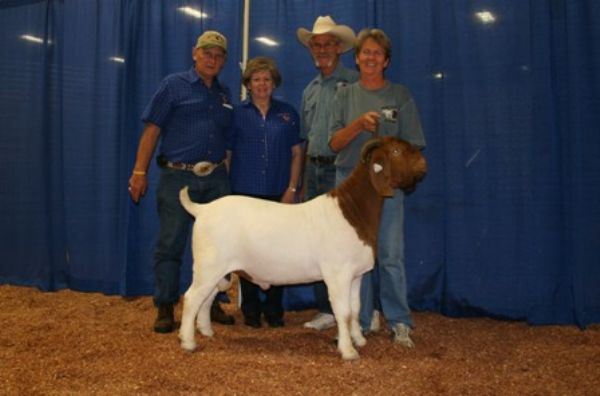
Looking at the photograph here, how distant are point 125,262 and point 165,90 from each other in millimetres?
2270

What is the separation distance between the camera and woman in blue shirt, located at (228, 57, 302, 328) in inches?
176

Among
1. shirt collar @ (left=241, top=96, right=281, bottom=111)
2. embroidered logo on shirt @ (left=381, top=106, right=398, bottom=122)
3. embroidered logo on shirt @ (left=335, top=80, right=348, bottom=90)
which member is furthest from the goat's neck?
shirt collar @ (left=241, top=96, right=281, bottom=111)

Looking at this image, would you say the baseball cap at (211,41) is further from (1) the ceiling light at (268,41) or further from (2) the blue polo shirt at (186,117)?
(1) the ceiling light at (268,41)

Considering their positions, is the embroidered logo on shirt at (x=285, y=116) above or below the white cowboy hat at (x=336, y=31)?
below

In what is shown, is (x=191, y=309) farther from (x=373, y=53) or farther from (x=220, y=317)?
(x=373, y=53)

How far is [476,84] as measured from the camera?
4.82 metres

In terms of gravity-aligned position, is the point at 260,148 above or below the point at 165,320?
above

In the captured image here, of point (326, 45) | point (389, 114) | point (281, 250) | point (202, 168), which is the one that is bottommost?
point (281, 250)

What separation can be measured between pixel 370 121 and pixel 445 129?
61.1 inches

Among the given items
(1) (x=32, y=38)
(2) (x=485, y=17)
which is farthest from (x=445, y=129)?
(1) (x=32, y=38)

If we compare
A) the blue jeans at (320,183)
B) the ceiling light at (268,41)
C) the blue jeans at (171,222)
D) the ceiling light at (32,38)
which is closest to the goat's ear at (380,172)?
the blue jeans at (320,183)

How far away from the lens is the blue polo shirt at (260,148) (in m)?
4.48

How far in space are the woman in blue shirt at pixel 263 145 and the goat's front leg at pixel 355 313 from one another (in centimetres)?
103

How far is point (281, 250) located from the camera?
3.69 meters
